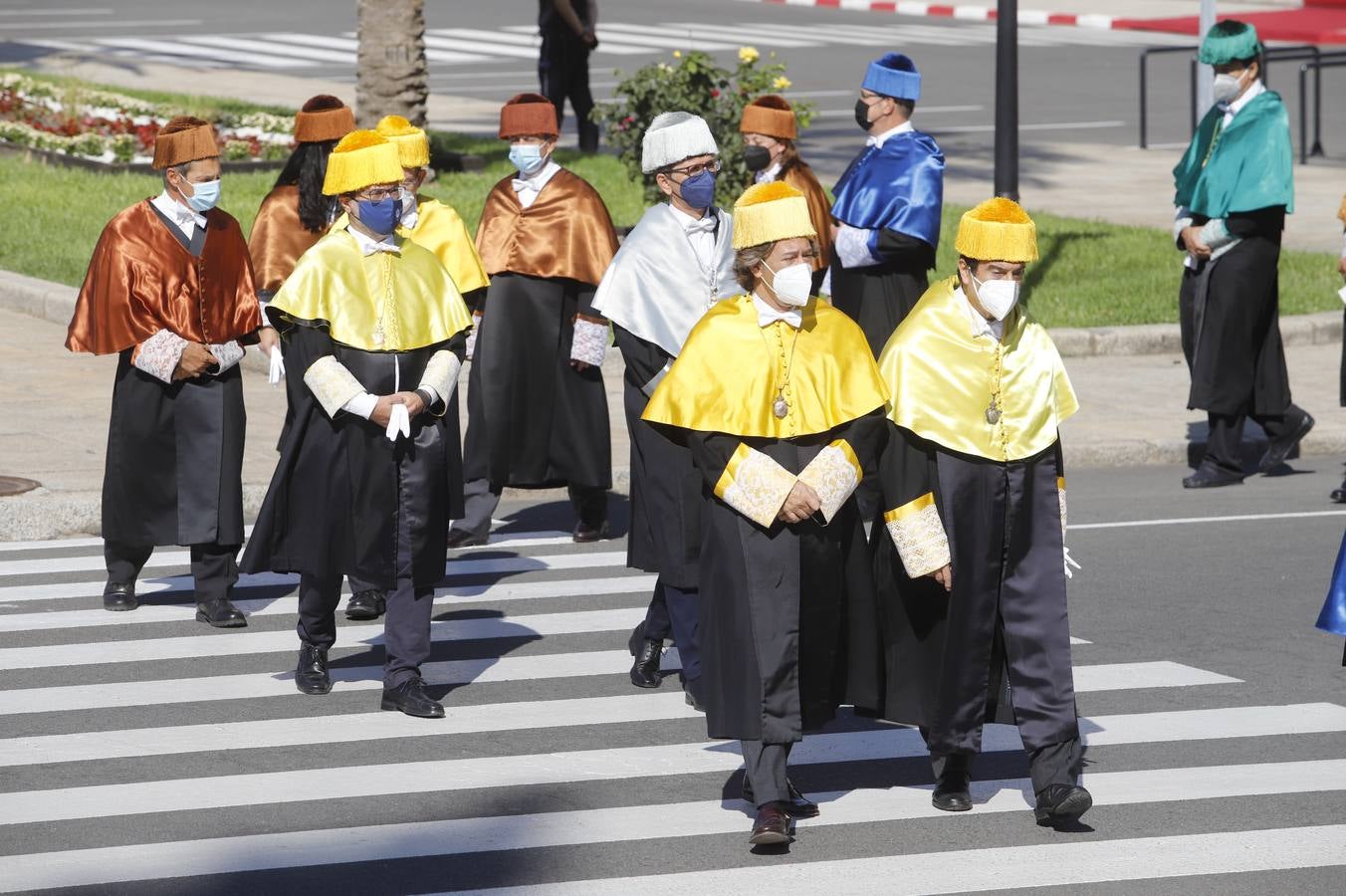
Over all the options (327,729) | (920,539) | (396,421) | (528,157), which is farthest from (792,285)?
(528,157)

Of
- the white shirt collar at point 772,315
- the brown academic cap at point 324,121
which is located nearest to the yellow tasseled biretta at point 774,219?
the white shirt collar at point 772,315

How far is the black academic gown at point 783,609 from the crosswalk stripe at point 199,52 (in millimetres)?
25032

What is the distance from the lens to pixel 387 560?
815 centimetres

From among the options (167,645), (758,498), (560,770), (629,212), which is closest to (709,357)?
(758,498)

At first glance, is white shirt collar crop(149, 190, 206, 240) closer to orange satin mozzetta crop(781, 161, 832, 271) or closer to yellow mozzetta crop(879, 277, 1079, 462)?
orange satin mozzetta crop(781, 161, 832, 271)

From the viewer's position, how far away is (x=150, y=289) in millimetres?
9508

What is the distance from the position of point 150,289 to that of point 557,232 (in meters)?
2.07

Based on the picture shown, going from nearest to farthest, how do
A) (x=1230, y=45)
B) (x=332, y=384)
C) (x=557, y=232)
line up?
(x=332, y=384) → (x=557, y=232) → (x=1230, y=45)

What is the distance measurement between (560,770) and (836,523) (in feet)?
4.44

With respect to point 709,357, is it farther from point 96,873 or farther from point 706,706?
point 96,873

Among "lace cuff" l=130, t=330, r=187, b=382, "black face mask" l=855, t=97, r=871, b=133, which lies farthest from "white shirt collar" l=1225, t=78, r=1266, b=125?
"lace cuff" l=130, t=330, r=187, b=382

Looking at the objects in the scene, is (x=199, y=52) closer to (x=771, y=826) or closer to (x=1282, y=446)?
(x=1282, y=446)

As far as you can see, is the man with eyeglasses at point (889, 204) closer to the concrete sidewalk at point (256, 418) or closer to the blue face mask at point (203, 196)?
the concrete sidewalk at point (256, 418)

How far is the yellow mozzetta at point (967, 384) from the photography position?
692 cm
